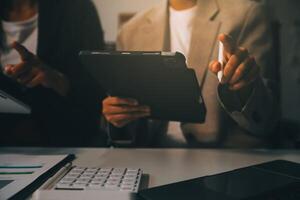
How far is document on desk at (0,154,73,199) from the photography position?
52 centimetres

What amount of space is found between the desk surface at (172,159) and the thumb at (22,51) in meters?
0.26

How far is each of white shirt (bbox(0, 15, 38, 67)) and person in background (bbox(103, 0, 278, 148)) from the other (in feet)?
0.81

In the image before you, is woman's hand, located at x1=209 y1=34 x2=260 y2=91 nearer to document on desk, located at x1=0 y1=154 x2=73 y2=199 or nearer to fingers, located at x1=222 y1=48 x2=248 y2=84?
fingers, located at x1=222 y1=48 x2=248 y2=84

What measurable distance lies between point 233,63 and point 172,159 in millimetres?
263

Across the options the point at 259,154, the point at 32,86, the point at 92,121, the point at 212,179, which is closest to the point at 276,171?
the point at 212,179

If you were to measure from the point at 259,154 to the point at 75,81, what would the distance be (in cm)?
53

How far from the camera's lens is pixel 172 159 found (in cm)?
82

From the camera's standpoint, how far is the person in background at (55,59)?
100 centimetres

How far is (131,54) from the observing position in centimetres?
77

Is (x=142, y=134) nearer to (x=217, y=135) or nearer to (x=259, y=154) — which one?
(x=217, y=135)

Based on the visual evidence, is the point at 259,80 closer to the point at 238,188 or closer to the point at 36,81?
the point at 238,188

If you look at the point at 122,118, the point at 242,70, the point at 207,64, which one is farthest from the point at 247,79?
the point at 122,118

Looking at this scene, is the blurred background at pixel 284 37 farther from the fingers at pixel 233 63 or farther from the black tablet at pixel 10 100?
the black tablet at pixel 10 100

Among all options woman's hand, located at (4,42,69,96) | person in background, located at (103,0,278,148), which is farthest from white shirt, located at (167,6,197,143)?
woman's hand, located at (4,42,69,96)
